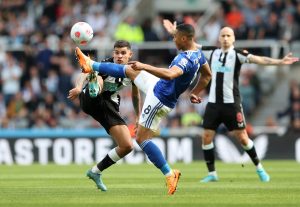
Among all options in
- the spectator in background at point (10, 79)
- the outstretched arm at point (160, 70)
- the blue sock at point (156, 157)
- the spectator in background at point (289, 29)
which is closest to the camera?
Answer: the outstretched arm at point (160, 70)

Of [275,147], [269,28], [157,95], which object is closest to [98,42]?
[269,28]

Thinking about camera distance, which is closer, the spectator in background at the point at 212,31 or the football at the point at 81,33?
the football at the point at 81,33

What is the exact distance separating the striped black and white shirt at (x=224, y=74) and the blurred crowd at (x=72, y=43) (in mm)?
7917

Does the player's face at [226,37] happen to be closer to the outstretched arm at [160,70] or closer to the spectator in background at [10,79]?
the outstretched arm at [160,70]

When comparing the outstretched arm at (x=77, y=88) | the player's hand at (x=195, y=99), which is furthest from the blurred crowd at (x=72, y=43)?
the outstretched arm at (x=77, y=88)

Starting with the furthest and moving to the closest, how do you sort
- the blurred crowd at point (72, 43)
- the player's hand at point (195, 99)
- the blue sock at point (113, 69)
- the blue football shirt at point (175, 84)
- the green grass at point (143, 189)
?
the blurred crowd at point (72, 43), the player's hand at point (195, 99), the blue football shirt at point (175, 84), the blue sock at point (113, 69), the green grass at point (143, 189)

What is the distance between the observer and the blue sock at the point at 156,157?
458 inches

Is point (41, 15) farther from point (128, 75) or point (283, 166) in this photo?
point (128, 75)

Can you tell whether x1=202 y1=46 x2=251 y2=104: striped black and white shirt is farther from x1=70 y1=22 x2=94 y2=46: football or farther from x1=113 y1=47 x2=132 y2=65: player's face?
x1=70 y1=22 x2=94 y2=46: football

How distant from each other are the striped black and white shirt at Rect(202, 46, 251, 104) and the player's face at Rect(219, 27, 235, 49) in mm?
113

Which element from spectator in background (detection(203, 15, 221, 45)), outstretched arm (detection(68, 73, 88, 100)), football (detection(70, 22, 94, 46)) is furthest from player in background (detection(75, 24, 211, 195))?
spectator in background (detection(203, 15, 221, 45))

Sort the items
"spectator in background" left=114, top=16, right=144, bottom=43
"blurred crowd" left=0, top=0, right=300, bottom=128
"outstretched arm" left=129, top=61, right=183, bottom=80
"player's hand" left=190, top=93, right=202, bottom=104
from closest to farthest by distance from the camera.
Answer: "outstretched arm" left=129, top=61, right=183, bottom=80 → "player's hand" left=190, top=93, right=202, bottom=104 → "blurred crowd" left=0, top=0, right=300, bottom=128 → "spectator in background" left=114, top=16, right=144, bottom=43

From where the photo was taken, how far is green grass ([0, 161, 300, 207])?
10414mm

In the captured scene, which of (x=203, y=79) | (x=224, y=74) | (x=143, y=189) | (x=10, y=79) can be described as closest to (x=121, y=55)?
(x=203, y=79)
